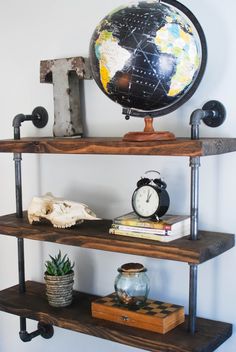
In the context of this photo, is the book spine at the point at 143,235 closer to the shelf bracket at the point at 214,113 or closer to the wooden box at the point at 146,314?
the wooden box at the point at 146,314

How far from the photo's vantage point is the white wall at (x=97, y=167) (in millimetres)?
1446

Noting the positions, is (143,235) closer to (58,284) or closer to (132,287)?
(132,287)

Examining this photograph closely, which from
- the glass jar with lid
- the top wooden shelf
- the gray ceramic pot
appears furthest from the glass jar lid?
the top wooden shelf

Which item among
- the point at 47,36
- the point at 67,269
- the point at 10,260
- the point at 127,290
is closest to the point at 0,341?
the point at 10,260

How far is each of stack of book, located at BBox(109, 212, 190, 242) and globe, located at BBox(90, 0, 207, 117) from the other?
30cm

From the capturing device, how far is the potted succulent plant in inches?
62.9

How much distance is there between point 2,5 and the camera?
1.88 m

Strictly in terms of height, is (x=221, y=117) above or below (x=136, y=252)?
above

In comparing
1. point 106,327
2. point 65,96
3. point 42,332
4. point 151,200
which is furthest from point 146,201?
point 42,332

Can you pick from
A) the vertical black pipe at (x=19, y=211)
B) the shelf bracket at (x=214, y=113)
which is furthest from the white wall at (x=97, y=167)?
the vertical black pipe at (x=19, y=211)

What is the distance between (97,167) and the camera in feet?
5.57

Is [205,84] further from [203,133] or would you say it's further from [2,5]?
[2,5]

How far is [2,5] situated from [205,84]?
0.84 m

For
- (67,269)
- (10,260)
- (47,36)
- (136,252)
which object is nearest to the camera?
(136,252)
